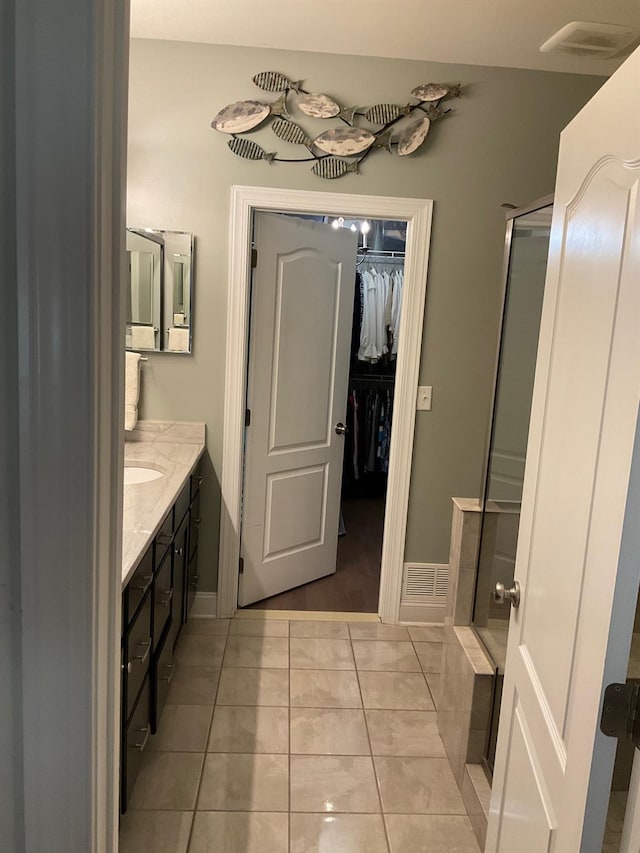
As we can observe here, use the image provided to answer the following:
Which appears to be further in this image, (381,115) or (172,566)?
(381,115)

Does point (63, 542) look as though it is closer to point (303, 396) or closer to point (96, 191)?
point (96, 191)

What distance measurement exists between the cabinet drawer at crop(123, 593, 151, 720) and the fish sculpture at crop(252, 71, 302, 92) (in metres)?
Answer: 2.27

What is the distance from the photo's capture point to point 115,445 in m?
0.71

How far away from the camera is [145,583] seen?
6.14 ft

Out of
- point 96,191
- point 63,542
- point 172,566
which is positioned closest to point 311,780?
point 172,566

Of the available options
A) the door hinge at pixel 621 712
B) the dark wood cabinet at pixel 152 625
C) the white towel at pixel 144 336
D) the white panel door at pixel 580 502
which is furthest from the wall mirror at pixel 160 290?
the door hinge at pixel 621 712

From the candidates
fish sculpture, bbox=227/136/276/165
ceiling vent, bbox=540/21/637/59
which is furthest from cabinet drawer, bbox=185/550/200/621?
ceiling vent, bbox=540/21/637/59

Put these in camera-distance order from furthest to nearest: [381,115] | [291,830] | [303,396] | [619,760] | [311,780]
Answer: [303,396] → [381,115] → [311,780] → [291,830] → [619,760]

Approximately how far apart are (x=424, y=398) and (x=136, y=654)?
191cm

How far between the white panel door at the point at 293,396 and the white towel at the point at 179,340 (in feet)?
1.08

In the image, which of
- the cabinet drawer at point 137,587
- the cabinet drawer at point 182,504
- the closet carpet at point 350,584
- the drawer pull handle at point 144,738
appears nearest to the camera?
the cabinet drawer at point 137,587

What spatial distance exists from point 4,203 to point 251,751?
2193 millimetres

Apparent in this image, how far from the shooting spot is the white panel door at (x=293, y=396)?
323 centimetres

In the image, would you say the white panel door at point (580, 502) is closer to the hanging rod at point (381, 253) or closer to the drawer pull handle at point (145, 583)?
the drawer pull handle at point (145, 583)
